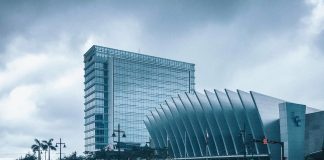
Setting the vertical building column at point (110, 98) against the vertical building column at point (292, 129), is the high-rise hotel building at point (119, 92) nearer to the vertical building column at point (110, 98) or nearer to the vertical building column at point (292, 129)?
the vertical building column at point (110, 98)

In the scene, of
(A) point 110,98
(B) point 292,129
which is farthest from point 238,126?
(A) point 110,98

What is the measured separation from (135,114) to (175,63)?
3414cm

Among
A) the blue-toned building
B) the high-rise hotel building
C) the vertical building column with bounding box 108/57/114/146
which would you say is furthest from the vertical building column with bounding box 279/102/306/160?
the vertical building column with bounding box 108/57/114/146

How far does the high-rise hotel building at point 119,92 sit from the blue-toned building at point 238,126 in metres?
52.8

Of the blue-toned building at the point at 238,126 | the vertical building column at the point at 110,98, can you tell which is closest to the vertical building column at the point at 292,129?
the blue-toned building at the point at 238,126

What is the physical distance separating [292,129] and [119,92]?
105m

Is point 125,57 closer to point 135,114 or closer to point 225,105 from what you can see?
point 135,114

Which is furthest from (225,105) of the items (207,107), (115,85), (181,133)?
(115,85)

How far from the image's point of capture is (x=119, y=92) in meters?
167

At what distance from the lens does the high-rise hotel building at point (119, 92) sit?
16600 cm

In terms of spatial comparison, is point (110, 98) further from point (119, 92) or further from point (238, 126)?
point (238, 126)

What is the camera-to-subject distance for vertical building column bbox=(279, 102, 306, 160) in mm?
70562

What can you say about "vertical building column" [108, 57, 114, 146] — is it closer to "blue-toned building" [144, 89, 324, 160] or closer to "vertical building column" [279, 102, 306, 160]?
"blue-toned building" [144, 89, 324, 160]

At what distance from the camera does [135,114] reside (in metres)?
171
